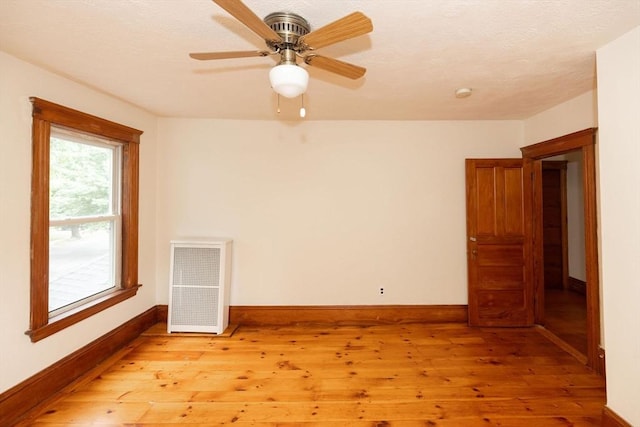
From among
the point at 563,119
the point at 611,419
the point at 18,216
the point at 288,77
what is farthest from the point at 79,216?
the point at 563,119

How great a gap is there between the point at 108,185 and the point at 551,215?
6.51m

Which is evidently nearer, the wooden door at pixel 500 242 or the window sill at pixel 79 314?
the window sill at pixel 79 314

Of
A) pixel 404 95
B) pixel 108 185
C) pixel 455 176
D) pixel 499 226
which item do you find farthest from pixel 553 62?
pixel 108 185

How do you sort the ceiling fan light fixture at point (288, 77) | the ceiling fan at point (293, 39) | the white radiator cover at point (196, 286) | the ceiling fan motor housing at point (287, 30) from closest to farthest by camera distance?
the ceiling fan at point (293, 39) → the ceiling fan light fixture at point (288, 77) → the ceiling fan motor housing at point (287, 30) → the white radiator cover at point (196, 286)

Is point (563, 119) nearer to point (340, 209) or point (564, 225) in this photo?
point (340, 209)

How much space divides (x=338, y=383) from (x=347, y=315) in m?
1.18

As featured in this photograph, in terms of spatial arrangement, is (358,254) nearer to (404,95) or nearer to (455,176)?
(455,176)

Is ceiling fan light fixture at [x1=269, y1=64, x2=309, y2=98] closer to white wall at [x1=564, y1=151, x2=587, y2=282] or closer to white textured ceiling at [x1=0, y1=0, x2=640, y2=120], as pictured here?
white textured ceiling at [x1=0, y1=0, x2=640, y2=120]

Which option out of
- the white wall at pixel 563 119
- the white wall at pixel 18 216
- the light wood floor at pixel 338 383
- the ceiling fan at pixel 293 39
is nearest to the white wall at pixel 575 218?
the white wall at pixel 563 119

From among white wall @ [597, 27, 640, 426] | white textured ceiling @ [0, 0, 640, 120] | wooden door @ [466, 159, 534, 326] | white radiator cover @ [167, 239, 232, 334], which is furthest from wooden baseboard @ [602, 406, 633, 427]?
white radiator cover @ [167, 239, 232, 334]

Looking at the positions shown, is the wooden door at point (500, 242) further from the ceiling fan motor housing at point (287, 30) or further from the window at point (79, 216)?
the window at point (79, 216)

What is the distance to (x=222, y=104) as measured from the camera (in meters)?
2.97

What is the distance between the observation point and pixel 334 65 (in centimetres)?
155

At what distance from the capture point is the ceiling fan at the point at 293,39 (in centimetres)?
118
